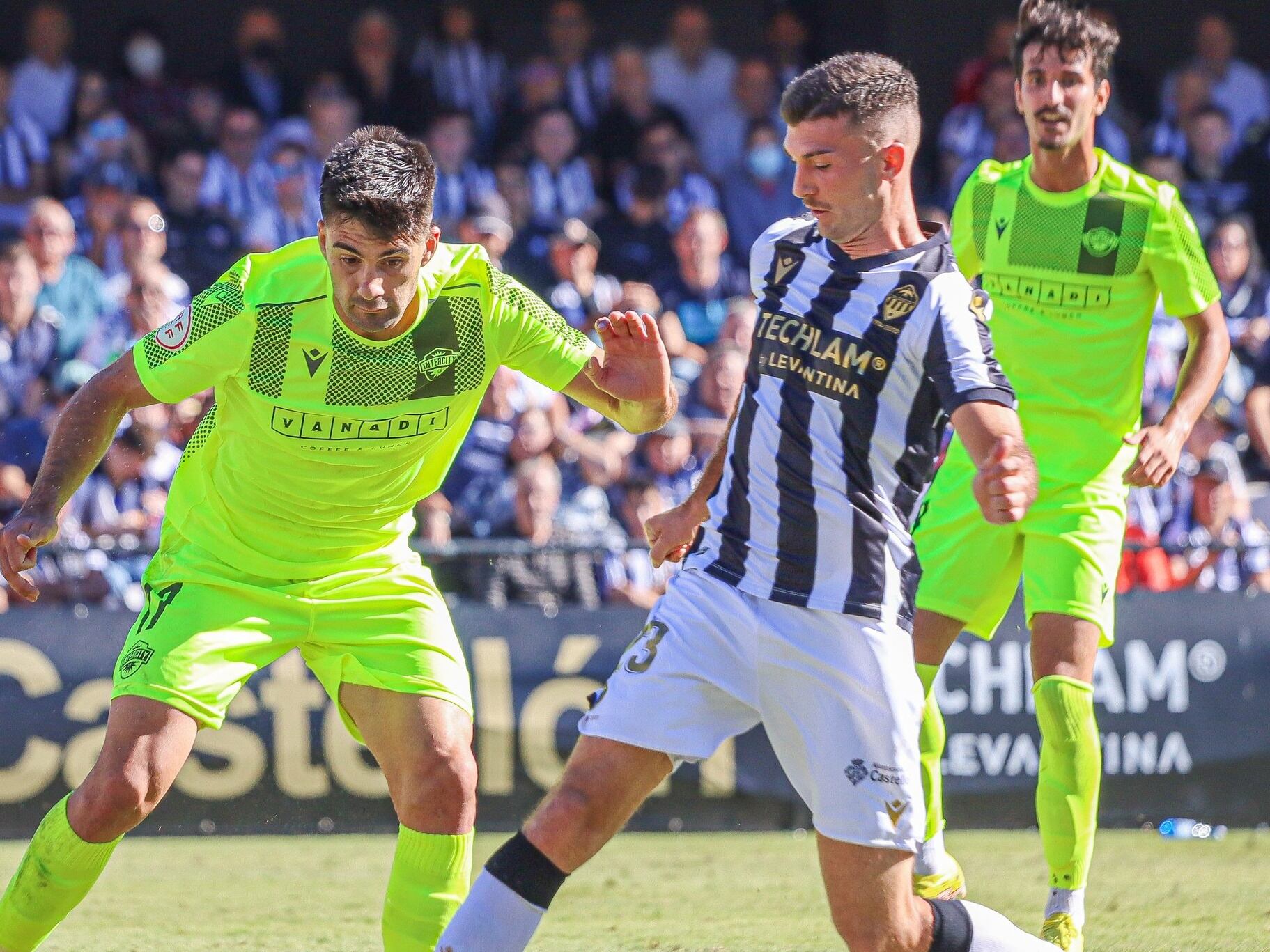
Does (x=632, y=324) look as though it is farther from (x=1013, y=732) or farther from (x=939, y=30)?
(x=939, y=30)

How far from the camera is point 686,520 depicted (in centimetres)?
420

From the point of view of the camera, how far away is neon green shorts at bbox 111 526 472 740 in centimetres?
439

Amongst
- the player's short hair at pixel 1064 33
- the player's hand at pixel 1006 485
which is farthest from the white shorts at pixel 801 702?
the player's short hair at pixel 1064 33

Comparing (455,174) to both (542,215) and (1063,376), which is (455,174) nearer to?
(542,215)

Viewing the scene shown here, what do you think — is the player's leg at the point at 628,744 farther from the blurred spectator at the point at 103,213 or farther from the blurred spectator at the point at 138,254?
the blurred spectator at the point at 103,213

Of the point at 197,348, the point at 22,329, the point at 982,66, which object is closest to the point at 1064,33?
the point at 197,348

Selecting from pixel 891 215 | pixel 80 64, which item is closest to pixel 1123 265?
pixel 891 215

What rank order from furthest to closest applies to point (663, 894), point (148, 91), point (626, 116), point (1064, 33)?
point (626, 116) < point (148, 91) < point (663, 894) < point (1064, 33)

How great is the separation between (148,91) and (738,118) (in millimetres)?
4687

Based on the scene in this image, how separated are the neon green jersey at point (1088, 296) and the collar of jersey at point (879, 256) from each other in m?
1.65

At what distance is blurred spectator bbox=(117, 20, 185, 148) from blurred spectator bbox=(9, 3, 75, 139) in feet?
1.39

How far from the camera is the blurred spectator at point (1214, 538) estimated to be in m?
8.74

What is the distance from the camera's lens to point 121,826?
4.25m

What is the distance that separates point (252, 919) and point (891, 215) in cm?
371
